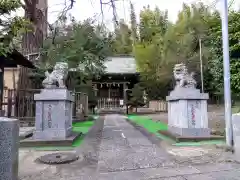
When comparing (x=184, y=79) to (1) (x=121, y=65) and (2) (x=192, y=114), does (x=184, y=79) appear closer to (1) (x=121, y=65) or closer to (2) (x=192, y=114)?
(2) (x=192, y=114)

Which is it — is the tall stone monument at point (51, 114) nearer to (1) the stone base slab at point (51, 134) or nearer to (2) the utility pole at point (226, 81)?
(1) the stone base slab at point (51, 134)

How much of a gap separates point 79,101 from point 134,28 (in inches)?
729

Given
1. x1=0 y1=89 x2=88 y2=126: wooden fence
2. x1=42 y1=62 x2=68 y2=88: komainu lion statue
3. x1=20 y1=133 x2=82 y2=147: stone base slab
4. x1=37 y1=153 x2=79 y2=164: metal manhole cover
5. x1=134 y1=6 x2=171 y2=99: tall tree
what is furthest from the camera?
x1=134 y1=6 x2=171 y2=99: tall tree

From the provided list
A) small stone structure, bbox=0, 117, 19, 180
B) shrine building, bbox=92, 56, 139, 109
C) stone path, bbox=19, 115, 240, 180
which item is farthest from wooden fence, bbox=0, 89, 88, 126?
shrine building, bbox=92, 56, 139, 109

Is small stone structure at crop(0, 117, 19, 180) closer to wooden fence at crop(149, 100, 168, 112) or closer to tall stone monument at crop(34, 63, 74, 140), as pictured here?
tall stone monument at crop(34, 63, 74, 140)

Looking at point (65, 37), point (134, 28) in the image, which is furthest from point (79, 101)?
point (134, 28)

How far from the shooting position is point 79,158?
561cm

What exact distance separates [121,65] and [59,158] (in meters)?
24.1

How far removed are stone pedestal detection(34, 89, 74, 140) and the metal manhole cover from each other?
1.69 m

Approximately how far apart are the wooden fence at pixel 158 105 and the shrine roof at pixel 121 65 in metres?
3.79

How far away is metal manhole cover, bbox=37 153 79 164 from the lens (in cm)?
522

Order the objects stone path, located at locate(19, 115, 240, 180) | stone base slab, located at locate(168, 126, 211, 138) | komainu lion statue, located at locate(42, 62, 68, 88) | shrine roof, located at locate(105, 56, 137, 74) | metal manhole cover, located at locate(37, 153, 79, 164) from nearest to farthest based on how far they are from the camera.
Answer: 1. stone path, located at locate(19, 115, 240, 180)
2. metal manhole cover, located at locate(37, 153, 79, 164)
3. stone base slab, located at locate(168, 126, 211, 138)
4. komainu lion statue, located at locate(42, 62, 68, 88)
5. shrine roof, located at locate(105, 56, 137, 74)

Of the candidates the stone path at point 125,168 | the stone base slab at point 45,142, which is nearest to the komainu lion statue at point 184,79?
the stone path at point 125,168

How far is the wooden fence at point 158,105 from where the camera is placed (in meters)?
22.7
